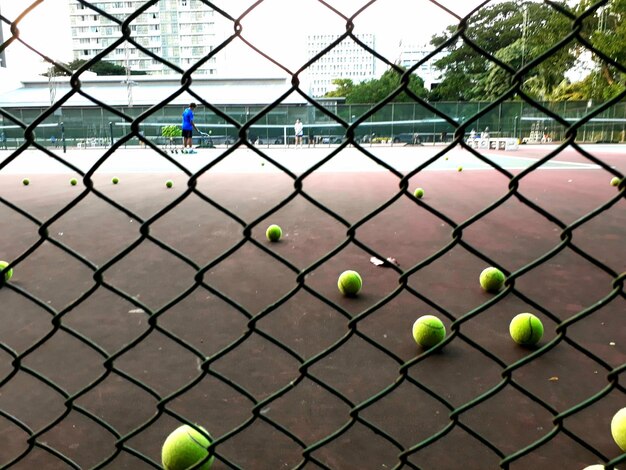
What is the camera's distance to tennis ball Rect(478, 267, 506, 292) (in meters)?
3.55

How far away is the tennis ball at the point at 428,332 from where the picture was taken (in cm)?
271

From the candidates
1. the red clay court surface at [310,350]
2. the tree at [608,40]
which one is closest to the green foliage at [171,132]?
the tree at [608,40]

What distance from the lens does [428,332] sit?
2701 millimetres

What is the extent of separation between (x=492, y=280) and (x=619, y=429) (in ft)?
5.59

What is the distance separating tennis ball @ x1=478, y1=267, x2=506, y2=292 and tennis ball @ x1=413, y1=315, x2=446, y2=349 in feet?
3.18

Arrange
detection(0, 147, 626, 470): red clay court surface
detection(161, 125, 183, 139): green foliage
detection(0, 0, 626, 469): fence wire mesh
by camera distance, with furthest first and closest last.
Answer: detection(161, 125, 183, 139): green foliage, detection(0, 147, 626, 470): red clay court surface, detection(0, 0, 626, 469): fence wire mesh

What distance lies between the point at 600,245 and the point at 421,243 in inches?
65.4

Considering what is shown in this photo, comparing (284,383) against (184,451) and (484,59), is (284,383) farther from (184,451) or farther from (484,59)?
(484,59)

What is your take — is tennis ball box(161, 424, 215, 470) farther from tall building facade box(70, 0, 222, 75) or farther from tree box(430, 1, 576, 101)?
tall building facade box(70, 0, 222, 75)

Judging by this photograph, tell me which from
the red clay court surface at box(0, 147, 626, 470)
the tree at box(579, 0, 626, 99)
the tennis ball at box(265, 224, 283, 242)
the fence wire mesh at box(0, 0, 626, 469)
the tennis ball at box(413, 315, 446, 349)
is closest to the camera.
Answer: the fence wire mesh at box(0, 0, 626, 469)

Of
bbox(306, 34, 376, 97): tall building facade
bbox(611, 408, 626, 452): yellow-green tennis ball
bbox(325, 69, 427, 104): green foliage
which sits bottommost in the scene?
bbox(611, 408, 626, 452): yellow-green tennis ball

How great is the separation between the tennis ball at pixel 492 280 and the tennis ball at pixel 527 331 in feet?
2.67

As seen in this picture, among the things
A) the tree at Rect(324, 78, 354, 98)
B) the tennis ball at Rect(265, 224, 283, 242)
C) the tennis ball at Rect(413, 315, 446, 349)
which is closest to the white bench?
the tennis ball at Rect(265, 224, 283, 242)

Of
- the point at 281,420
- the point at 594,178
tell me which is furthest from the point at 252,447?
the point at 594,178
